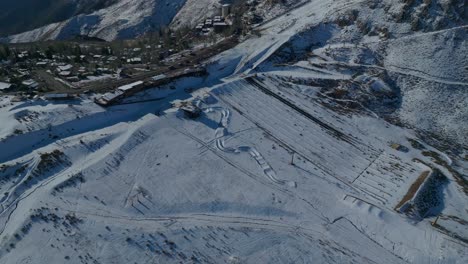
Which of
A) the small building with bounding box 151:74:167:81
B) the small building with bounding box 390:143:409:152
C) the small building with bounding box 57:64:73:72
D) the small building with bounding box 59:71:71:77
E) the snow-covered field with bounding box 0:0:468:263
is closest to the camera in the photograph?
the snow-covered field with bounding box 0:0:468:263

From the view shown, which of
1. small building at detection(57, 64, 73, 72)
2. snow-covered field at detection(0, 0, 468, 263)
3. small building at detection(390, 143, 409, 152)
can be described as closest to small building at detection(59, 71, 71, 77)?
small building at detection(57, 64, 73, 72)

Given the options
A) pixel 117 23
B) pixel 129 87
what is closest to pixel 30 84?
pixel 129 87

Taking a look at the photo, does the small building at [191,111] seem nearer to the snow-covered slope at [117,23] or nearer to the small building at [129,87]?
the small building at [129,87]

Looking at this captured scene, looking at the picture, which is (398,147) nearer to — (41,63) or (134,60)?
(134,60)

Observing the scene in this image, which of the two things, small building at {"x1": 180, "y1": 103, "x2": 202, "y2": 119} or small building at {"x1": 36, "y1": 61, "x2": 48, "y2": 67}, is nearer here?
small building at {"x1": 180, "y1": 103, "x2": 202, "y2": 119}

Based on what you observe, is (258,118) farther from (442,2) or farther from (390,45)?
(442,2)

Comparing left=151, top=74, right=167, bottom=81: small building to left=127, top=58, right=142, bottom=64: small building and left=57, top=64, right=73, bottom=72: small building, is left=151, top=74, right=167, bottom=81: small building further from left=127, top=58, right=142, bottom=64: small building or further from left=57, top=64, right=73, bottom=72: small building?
left=57, top=64, right=73, bottom=72: small building

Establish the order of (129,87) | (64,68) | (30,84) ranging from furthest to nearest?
(64,68) → (30,84) → (129,87)

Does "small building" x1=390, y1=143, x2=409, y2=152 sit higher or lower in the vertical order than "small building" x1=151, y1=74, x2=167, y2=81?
lower

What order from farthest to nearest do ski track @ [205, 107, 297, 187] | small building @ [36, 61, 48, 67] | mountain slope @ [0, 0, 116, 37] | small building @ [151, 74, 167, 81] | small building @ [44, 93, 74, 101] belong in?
mountain slope @ [0, 0, 116, 37], small building @ [36, 61, 48, 67], small building @ [151, 74, 167, 81], small building @ [44, 93, 74, 101], ski track @ [205, 107, 297, 187]

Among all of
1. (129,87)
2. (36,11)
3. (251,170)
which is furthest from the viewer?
(36,11)
